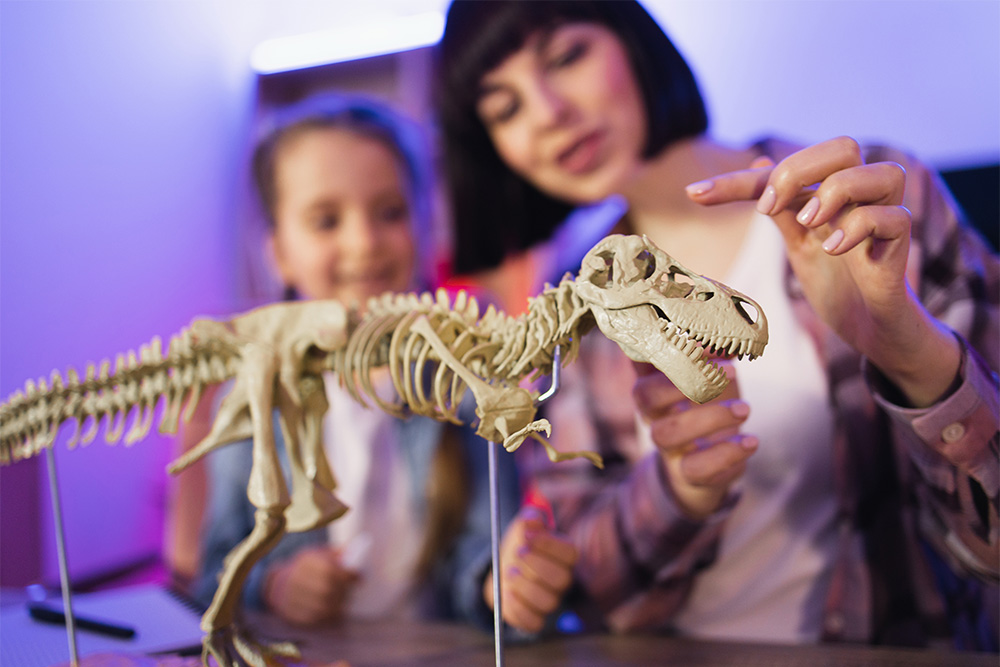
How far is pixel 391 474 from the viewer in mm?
2053

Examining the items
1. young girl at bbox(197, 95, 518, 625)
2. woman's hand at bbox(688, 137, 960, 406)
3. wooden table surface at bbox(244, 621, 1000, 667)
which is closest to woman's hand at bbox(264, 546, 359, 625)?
young girl at bbox(197, 95, 518, 625)

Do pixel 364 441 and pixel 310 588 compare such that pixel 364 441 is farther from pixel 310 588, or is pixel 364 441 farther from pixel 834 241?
pixel 834 241

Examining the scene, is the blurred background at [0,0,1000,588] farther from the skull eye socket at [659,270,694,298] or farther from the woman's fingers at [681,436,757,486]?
the skull eye socket at [659,270,694,298]

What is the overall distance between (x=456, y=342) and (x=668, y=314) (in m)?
0.36

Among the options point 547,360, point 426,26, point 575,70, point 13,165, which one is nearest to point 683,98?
point 575,70

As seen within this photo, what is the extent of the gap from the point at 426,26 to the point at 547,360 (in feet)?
5.80

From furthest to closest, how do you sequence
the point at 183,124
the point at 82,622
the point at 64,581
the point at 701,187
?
the point at 183,124 → the point at 82,622 → the point at 64,581 → the point at 701,187

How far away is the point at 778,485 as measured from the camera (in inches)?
61.9

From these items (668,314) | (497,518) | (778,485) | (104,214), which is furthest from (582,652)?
(104,214)

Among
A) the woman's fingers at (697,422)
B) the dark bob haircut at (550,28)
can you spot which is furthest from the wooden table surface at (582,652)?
the dark bob haircut at (550,28)

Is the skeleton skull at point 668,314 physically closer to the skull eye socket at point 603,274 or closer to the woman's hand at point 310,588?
the skull eye socket at point 603,274

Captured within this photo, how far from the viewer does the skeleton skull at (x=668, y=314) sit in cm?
84

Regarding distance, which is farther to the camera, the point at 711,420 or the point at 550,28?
the point at 550,28

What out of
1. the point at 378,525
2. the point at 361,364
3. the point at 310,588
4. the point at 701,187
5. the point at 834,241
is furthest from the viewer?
the point at 378,525
